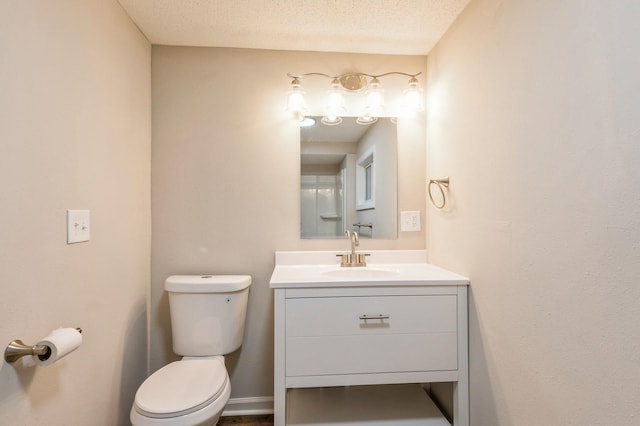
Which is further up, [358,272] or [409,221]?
[409,221]

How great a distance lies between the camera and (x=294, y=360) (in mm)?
1286

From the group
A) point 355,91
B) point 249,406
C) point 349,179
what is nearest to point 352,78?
point 355,91

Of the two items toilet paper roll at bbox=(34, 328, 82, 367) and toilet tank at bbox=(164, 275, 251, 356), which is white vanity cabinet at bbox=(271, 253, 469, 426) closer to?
toilet tank at bbox=(164, 275, 251, 356)

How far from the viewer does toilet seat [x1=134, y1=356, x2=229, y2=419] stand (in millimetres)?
1113

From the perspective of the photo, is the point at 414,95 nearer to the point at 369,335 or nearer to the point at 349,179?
the point at 349,179

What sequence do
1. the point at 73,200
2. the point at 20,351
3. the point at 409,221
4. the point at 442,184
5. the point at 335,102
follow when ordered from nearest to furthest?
the point at 20,351, the point at 73,200, the point at 442,184, the point at 335,102, the point at 409,221

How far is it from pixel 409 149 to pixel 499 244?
0.89m

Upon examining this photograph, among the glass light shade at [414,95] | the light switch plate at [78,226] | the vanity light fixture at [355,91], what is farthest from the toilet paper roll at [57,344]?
the glass light shade at [414,95]

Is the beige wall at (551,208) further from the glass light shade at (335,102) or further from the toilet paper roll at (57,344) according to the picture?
the toilet paper roll at (57,344)

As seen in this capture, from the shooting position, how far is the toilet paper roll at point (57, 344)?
86 centimetres

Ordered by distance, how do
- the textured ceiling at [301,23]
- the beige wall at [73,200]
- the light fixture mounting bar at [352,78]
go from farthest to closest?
1. the light fixture mounting bar at [352,78]
2. the textured ceiling at [301,23]
3. the beige wall at [73,200]

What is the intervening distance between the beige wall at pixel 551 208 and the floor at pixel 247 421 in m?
1.08

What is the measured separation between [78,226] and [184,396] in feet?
2.51

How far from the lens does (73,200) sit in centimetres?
110
